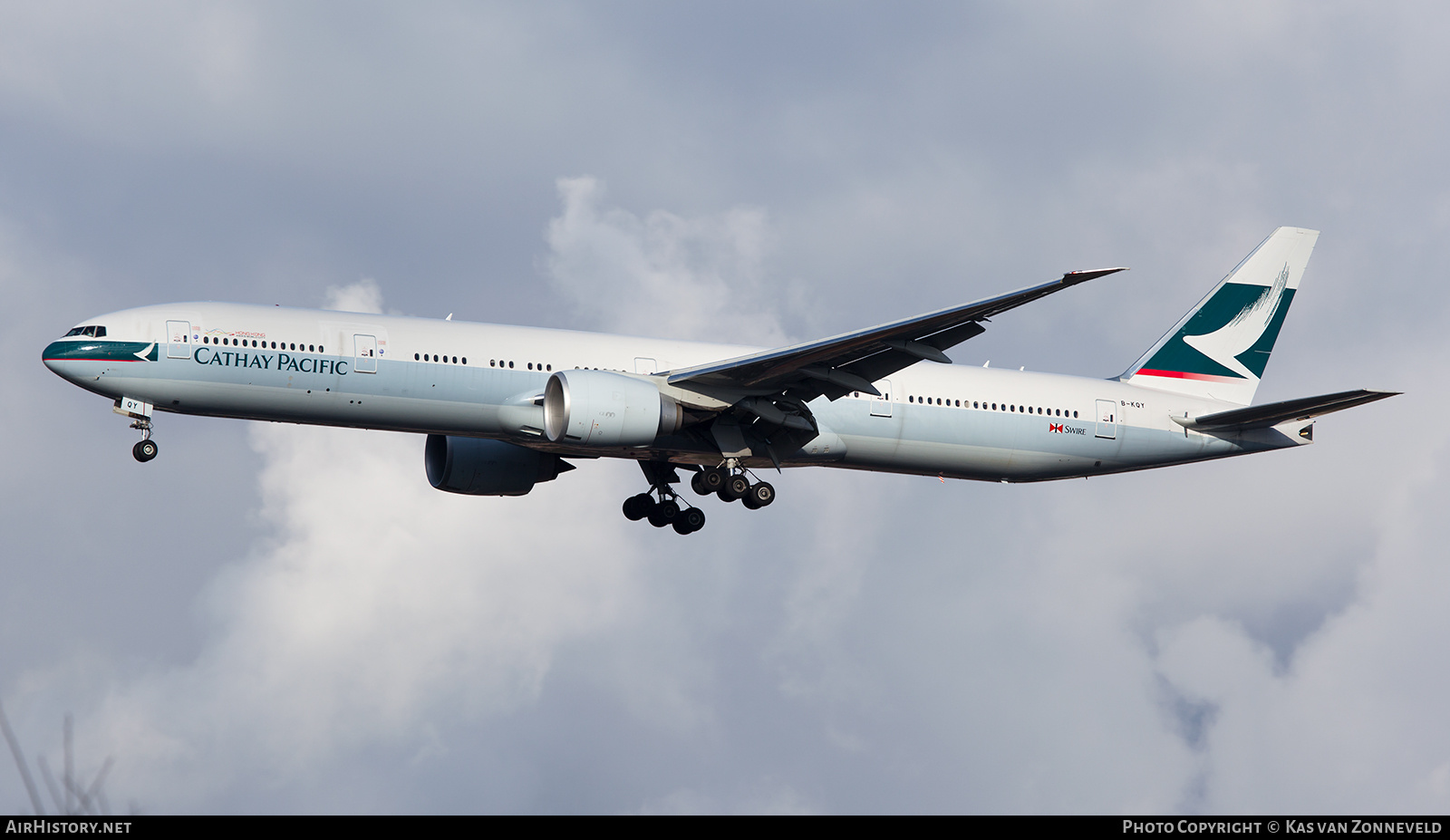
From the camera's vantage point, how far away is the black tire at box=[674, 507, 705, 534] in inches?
1689

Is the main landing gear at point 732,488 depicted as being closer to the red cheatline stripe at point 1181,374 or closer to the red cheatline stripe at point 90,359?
the red cheatline stripe at point 1181,374

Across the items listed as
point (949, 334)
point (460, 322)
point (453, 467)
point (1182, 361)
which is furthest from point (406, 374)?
point (1182, 361)

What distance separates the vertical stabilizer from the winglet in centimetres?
1596

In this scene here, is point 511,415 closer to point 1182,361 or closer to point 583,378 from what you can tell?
point 583,378

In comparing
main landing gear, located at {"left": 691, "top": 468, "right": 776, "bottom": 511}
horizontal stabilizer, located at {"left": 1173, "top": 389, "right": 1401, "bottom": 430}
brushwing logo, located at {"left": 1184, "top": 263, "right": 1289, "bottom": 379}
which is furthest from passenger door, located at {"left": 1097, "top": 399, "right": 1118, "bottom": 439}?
main landing gear, located at {"left": 691, "top": 468, "right": 776, "bottom": 511}

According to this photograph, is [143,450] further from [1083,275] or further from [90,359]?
[1083,275]

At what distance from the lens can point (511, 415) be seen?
1379 inches

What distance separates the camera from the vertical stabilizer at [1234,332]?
43.9 meters

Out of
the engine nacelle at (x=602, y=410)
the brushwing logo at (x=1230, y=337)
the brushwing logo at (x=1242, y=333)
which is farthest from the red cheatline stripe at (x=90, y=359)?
the brushwing logo at (x=1242, y=333)

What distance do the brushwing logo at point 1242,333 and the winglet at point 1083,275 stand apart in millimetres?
17574

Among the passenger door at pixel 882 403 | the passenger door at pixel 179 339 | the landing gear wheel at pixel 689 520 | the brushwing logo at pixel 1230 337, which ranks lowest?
the landing gear wheel at pixel 689 520

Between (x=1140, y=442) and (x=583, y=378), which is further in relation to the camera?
(x=1140, y=442)
